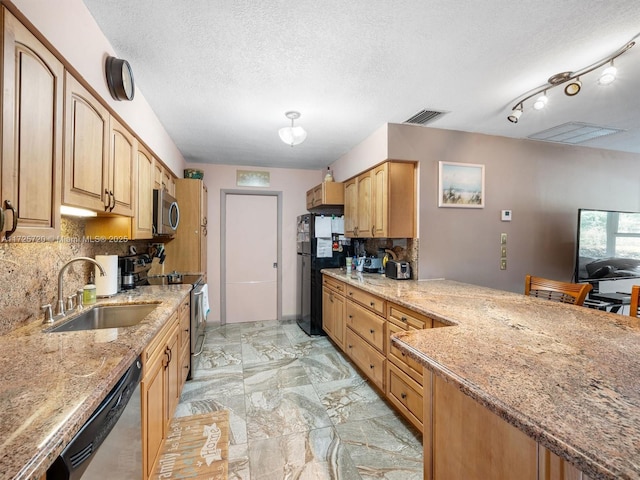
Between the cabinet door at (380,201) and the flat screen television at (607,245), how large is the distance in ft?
7.29

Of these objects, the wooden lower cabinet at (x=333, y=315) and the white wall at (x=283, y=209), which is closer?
the wooden lower cabinet at (x=333, y=315)

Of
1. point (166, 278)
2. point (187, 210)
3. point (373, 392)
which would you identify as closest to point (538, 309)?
point (373, 392)

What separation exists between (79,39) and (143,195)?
44.8 inches

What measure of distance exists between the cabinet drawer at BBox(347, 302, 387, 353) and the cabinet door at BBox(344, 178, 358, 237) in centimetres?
102

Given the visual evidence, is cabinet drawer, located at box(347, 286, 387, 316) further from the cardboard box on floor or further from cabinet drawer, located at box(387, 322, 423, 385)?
the cardboard box on floor

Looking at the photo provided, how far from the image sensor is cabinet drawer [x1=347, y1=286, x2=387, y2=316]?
7.72 ft

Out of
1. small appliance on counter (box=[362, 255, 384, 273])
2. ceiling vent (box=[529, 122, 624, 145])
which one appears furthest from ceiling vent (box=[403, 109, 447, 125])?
small appliance on counter (box=[362, 255, 384, 273])

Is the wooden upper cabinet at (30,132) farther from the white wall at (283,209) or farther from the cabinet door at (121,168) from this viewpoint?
the white wall at (283,209)

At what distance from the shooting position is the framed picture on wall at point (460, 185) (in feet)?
9.61

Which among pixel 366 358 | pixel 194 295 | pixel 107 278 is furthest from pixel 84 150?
pixel 366 358

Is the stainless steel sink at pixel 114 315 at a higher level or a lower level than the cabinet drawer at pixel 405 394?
higher

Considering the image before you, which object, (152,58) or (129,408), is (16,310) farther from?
(152,58)

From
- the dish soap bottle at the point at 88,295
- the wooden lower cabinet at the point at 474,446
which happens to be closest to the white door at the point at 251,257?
the dish soap bottle at the point at 88,295

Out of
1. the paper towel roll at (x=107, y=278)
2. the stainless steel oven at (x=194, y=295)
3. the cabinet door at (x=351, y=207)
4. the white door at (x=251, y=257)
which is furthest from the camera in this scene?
the white door at (x=251, y=257)
